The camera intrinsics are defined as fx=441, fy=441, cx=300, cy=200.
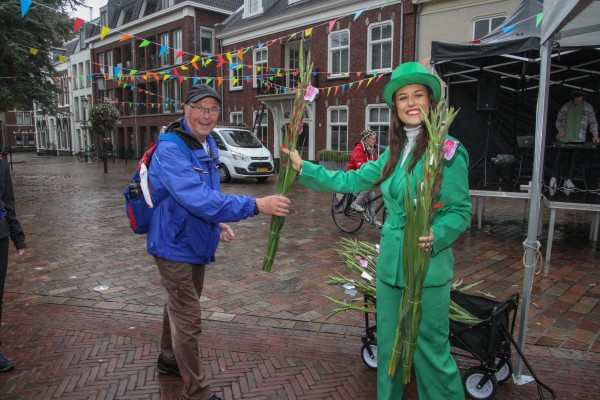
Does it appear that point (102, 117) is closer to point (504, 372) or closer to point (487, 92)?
point (487, 92)

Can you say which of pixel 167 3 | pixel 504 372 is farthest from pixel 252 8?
pixel 504 372

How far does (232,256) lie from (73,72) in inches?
1686

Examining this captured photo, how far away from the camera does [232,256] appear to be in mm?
6051

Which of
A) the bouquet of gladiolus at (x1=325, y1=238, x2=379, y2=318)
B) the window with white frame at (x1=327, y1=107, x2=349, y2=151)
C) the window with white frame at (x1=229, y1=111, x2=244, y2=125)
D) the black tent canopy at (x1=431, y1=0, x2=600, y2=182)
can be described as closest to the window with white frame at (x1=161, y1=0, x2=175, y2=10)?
the window with white frame at (x1=229, y1=111, x2=244, y2=125)

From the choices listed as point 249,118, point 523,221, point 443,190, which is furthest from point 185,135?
point 249,118

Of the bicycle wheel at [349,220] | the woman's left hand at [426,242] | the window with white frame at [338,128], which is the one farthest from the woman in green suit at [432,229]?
the window with white frame at [338,128]

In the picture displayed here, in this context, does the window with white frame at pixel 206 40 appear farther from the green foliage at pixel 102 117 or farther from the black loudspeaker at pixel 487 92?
the black loudspeaker at pixel 487 92

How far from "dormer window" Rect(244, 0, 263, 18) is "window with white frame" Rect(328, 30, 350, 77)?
5.63 meters

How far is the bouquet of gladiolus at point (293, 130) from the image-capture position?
2174 mm

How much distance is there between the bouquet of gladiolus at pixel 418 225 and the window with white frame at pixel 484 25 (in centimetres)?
1466

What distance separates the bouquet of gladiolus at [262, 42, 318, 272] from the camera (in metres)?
2.17

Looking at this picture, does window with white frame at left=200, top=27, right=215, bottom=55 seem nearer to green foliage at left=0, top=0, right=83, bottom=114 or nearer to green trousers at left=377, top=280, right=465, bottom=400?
green foliage at left=0, top=0, right=83, bottom=114

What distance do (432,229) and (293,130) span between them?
0.85 m

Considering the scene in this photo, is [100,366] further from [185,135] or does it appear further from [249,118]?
[249,118]
